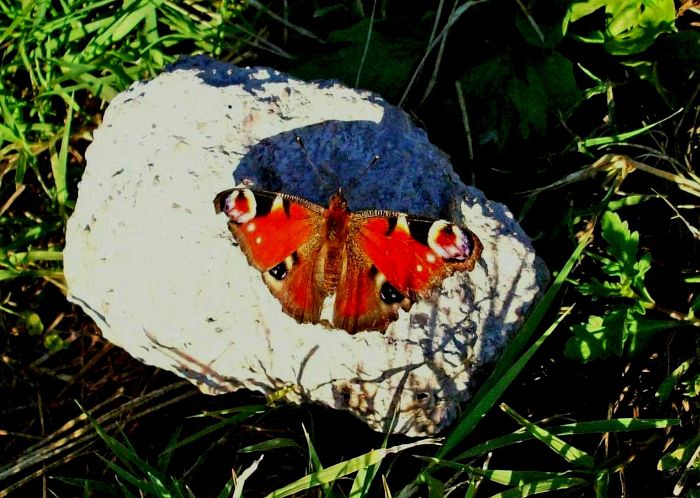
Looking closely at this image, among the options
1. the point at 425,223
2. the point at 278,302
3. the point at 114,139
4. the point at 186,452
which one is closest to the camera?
the point at 425,223

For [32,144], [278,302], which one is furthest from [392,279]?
[32,144]

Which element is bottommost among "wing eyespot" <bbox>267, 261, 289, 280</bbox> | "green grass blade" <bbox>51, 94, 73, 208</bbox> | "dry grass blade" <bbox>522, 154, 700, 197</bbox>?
"green grass blade" <bbox>51, 94, 73, 208</bbox>

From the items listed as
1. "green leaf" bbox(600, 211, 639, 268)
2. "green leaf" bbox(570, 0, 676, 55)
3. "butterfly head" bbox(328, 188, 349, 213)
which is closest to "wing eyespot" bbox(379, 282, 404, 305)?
"butterfly head" bbox(328, 188, 349, 213)

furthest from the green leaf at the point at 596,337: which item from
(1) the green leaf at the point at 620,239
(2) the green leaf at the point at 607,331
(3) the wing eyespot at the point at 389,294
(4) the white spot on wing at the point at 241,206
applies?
(4) the white spot on wing at the point at 241,206

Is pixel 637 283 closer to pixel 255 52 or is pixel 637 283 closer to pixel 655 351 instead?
pixel 655 351

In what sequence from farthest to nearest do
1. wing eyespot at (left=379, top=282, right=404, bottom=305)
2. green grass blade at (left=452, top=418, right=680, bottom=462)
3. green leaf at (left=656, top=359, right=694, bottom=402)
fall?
green leaf at (left=656, top=359, right=694, bottom=402), green grass blade at (left=452, top=418, right=680, bottom=462), wing eyespot at (left=379, top=282, right=404, bottom=305)

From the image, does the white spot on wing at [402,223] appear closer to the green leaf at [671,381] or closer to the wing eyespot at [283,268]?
the wing eyespot at [283,268]

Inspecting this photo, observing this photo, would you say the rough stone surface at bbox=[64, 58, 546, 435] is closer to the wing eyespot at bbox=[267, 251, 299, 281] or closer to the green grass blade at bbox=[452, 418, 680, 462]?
the wing eyespot at bbox=[267, 251, 299, 281]
